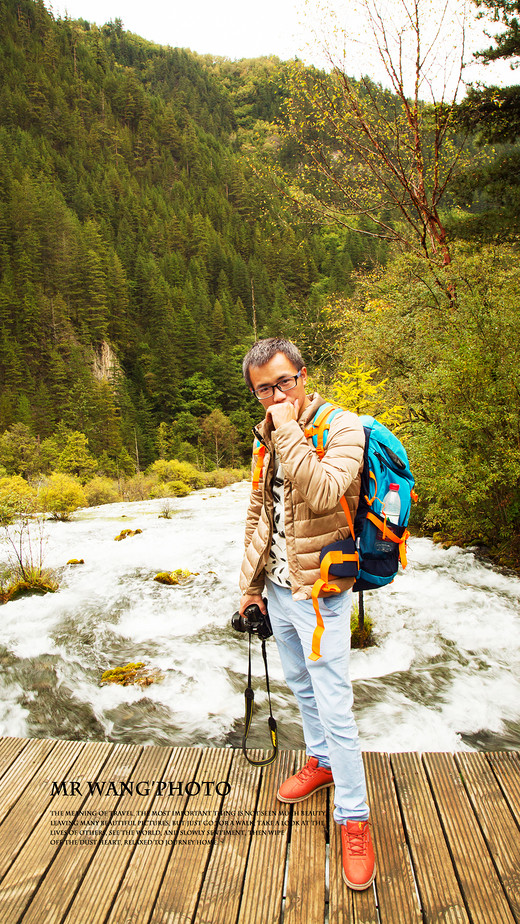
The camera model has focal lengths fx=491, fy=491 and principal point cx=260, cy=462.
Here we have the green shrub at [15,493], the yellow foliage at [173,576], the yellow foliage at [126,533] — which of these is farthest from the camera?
the green shrub at [15,493]

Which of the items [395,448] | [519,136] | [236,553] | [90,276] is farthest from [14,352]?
[395,448]

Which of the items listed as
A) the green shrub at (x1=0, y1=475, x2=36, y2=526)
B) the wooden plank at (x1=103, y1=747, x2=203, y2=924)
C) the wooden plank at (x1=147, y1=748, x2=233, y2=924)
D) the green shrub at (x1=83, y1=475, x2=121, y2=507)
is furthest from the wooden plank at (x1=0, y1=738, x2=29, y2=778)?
the green shrub at (x1=83, y1=475, x2=121, y2=507)

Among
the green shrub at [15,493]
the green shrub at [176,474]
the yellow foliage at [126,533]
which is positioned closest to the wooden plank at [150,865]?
the yellow foliage at [126,533]

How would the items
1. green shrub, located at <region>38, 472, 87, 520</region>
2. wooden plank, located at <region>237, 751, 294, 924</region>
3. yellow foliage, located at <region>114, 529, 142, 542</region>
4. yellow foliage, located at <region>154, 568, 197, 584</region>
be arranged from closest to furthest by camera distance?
1. wooden plank, located at <region>237, 751, 294, 924</region>
2. yellow foliage, located at <region>154, 568, 197, 584</region>
3. yellow foliage, located at <region>114, 529, 142, 542</region>
4. green shrub, located at <region>38, 472, 87, 520</region>

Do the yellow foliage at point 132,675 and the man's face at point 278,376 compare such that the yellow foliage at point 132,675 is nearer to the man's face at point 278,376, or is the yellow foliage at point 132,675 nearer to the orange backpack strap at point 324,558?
the orange backpack strap at point 324,558

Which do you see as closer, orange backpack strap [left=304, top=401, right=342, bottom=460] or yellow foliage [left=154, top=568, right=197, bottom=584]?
orange backpack strap [left=304, top=401, right=342, bottom=460]

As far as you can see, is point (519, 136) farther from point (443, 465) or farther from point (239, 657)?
point (239, 657)

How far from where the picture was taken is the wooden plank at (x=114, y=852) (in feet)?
5.28

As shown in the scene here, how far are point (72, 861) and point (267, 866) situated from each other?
0.72 m

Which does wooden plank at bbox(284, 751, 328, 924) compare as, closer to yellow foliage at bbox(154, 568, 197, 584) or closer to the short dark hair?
the short dark hair

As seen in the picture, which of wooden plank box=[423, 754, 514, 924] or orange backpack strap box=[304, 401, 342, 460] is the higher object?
orange backpack strap box=[304, 401, 342, 460]

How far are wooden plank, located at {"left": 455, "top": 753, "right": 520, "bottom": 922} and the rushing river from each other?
1.24m

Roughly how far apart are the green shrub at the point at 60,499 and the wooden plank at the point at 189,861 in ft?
37.2

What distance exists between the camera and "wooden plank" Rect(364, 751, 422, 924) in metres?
1.56
